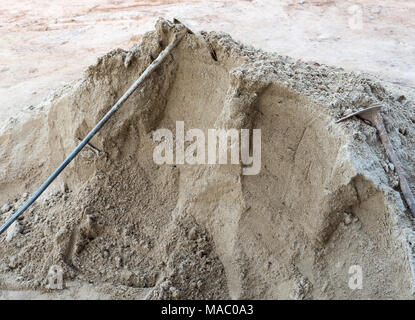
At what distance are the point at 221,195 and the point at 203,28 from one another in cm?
574

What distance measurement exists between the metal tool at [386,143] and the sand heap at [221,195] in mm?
58

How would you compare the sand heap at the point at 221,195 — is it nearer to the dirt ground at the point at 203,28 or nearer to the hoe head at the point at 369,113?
the hoe head at the point at 369,113

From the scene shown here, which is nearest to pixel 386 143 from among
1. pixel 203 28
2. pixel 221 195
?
pixel 221 195

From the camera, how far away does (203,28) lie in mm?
7676

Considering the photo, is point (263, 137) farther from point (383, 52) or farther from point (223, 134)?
point (383, 52)

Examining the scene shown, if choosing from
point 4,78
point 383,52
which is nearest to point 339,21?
point 383,52

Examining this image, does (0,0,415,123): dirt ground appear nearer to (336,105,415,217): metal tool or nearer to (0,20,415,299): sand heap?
(0,20,415,299): sand heap

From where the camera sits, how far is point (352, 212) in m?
2.36

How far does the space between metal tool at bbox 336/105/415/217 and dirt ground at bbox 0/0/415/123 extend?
3.61 metres

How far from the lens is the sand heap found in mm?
2303

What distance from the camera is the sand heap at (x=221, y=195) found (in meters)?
2.30

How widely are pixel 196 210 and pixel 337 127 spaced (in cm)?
107

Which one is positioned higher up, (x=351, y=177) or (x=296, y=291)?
(x=351, y=177)

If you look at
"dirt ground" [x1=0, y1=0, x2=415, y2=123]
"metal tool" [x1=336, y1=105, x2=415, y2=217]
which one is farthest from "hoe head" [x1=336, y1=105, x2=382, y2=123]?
"dirt ground" [x1=0, y1=0, x2=415, y2=123]
